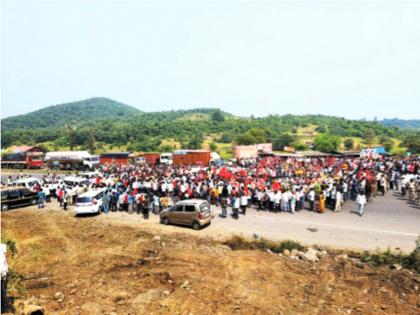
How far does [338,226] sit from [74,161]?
149ft

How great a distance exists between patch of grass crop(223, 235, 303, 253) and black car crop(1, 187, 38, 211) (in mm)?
17115

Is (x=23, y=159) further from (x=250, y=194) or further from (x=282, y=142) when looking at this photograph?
(x=282, y=142)

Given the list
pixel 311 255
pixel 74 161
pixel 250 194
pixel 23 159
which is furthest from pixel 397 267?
pixel 23 159

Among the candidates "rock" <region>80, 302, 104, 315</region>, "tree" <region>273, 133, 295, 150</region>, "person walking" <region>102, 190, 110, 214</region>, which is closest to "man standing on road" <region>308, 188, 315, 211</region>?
"person walking" <region>102, 190, 110, 214</region>

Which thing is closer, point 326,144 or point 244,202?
point 244,202

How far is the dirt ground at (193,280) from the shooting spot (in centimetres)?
1026

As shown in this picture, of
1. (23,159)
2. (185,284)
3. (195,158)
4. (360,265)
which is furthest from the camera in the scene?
(23,159)

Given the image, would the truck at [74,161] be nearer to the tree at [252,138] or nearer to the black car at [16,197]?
the black car at [16,197]

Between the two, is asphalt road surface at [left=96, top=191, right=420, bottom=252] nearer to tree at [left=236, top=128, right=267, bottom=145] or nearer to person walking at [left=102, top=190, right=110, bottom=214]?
person walking at [left=102, top=190, right=110, bottom=214]

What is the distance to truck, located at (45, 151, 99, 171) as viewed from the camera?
172ft

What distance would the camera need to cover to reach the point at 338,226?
1753 cm

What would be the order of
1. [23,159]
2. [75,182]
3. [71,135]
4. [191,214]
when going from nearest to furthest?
1. [191,214]
2. [75,182]
3. [23,159]
4. [71,135]

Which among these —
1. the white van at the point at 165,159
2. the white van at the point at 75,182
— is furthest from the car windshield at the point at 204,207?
the white van at the point at 165,159

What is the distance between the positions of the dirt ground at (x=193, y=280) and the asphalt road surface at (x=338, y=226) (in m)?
2.03
